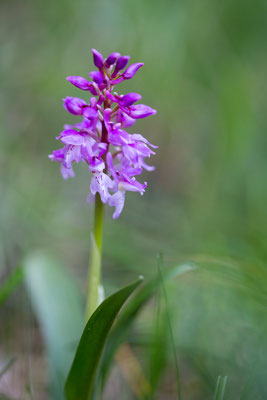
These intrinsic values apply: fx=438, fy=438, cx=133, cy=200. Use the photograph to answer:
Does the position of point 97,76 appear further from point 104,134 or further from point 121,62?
point 104,134

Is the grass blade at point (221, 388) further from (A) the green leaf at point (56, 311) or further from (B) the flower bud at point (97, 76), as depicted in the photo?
(B) the flower bud at point (97, 76)

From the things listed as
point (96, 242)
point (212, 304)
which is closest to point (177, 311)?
point (212, 304)

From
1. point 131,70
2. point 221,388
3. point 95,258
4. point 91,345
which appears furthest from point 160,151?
point 221,388

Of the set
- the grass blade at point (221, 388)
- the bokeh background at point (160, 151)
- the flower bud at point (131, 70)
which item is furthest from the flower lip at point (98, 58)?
the bokeh background at point (160, 151)

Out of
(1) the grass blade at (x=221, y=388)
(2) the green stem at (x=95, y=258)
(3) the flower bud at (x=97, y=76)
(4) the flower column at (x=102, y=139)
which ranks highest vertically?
(3) the flower bud at (x=97, y=76)

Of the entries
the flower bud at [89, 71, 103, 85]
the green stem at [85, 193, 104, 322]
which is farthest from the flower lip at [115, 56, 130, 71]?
the green stem at [85, 193, 104, 322]

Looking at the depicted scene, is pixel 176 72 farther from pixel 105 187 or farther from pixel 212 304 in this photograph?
pixel 105 187
